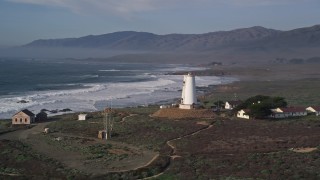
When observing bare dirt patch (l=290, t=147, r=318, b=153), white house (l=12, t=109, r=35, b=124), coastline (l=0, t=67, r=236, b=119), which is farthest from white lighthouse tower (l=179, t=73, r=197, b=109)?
coastline (l=0, t=67, r=236, b=119)

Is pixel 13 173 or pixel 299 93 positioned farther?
pixel 299 93

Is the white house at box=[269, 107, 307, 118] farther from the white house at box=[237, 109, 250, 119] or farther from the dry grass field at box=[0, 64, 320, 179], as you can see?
the white house at box=[237, 109, 250, 119]

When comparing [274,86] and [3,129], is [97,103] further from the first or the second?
[274,86]

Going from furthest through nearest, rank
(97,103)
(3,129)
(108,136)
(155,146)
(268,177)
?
(97,103) < (3,129) < (108,136) < (155,146) < (268,177)

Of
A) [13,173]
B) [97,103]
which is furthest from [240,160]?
[97,103]

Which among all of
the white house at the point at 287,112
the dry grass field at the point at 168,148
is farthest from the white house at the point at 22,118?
the white house at the point at 287,112

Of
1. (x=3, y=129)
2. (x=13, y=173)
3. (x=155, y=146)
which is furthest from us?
(x=3, y=129)

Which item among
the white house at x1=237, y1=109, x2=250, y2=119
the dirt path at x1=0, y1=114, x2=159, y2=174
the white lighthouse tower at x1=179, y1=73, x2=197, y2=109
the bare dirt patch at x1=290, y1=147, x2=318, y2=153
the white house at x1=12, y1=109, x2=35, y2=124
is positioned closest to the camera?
the dirt path at x1=0, y1=114, x2=159, y2=174
